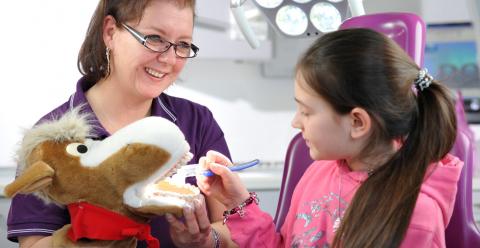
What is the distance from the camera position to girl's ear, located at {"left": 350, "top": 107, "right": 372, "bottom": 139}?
103 cm

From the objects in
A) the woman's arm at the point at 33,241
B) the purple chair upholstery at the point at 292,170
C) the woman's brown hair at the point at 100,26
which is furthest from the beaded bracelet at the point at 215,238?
the woman's brown hair at the point at 100,26

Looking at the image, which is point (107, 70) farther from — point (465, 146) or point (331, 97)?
point (465, 146)

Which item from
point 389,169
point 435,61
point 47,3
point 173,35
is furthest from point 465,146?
point 47,3

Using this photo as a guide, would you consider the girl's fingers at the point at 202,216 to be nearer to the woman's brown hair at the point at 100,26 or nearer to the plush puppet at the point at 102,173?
the plush puppet at the point at 102,173

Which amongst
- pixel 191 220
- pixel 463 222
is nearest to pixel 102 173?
pixel 191 220

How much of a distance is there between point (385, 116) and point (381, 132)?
1.4 inches

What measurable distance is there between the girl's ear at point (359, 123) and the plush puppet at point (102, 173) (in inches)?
10.7

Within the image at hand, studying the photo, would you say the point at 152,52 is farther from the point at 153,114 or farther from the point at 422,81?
the point at 422,81

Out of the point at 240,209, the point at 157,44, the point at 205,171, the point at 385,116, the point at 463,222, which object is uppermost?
the point at 157,44

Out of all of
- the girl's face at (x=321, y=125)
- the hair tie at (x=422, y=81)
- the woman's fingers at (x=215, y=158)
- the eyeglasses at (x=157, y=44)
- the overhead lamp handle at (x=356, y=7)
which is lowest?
the woman's fingers at (x=215, y=158)

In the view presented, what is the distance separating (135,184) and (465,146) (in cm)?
74

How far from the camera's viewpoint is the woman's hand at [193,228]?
1106mm

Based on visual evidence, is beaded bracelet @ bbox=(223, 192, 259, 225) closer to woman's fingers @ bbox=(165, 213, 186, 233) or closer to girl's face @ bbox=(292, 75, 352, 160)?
woman's fingers @ bbox=(165, 213, 186, 233)

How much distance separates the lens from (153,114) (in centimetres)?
140
